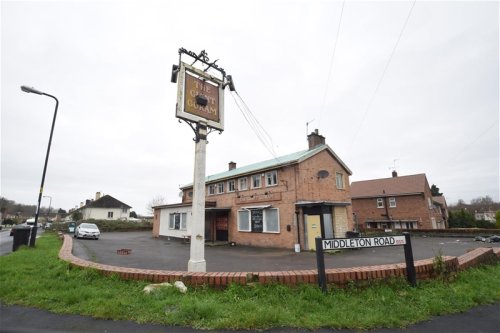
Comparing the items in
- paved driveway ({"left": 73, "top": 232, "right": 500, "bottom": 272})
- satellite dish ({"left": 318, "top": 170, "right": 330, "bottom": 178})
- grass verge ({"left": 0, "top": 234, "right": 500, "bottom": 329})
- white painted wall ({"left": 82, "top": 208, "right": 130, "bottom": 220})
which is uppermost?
satellite dish ({"left": 318, "top": 170, "right": 330, "bottom": 178})

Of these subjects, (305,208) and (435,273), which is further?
(305,208)

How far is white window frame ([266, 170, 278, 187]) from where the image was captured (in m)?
19.5

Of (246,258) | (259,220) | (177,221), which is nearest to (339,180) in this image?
(259,220)

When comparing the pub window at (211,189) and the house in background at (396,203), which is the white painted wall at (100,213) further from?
the house in background at (396,203)

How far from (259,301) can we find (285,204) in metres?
13.9

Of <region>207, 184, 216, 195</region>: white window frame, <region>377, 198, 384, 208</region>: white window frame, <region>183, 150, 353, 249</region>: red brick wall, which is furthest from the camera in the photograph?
<region>377, 198, 384, 208</region>: white window frame

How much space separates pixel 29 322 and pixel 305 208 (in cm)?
1527

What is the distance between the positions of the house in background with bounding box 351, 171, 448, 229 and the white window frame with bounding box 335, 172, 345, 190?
44.0ft

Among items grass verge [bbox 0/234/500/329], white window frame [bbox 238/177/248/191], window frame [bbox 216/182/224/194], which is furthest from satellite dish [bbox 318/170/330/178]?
grass verge [bbox 0/234/500/329]

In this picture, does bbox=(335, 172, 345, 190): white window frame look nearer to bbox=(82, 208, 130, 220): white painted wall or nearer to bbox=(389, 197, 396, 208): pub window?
bbox=(389, 197, 396, 208): pub window

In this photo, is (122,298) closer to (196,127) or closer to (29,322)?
(29,322)

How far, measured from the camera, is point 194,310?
3922mm

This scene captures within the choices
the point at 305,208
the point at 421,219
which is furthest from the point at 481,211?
the point at 305,208

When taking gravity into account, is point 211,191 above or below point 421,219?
above
